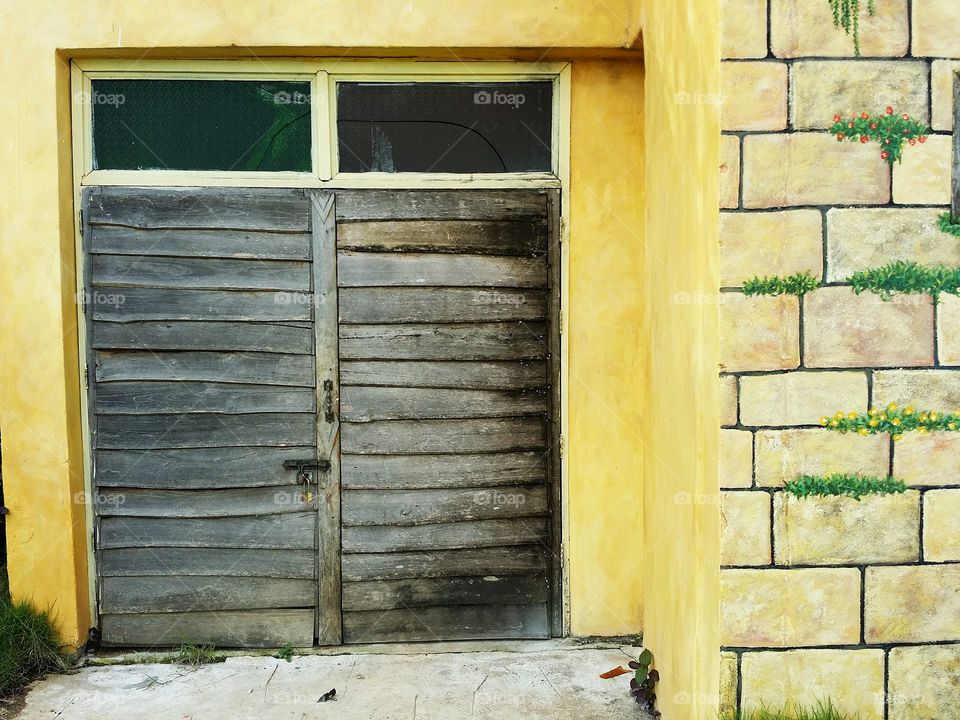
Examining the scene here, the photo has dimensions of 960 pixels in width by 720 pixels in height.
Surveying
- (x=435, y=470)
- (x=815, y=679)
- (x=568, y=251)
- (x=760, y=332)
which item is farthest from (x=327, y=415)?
(x=815, y=679)

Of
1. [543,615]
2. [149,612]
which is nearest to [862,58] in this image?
[543,615]

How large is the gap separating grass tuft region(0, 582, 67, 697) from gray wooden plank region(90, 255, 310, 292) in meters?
1.64

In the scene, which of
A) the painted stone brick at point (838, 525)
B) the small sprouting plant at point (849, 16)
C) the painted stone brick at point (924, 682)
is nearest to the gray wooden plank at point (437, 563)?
the painted stone brick at point (838, 525)

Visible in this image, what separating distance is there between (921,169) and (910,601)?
1.46 metres

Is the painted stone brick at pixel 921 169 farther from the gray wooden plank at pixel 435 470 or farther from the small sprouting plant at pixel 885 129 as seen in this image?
the gray wooden plank at pixel 435 470

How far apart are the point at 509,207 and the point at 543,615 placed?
2.11 meters

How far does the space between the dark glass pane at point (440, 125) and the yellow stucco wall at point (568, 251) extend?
0.69 feet

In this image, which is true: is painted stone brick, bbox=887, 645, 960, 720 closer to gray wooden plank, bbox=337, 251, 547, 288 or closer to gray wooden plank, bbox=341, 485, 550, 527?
gray wooden plank, bbox=341, 485, 550, 527

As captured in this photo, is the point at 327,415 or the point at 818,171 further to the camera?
the point at 327,415

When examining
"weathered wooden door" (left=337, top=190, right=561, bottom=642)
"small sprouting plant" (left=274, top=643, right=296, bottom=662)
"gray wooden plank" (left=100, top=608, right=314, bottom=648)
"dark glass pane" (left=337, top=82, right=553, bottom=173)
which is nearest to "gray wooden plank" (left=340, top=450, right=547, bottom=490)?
"weathered wooden door" (left=337, top=190, right=561, bottom=642)

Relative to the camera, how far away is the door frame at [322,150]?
438 cm

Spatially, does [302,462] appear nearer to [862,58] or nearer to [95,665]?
[95,665]

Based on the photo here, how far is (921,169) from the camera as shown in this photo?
2914 millimetres

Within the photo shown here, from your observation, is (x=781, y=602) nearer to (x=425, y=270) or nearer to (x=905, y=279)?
(x=905, y=279)
